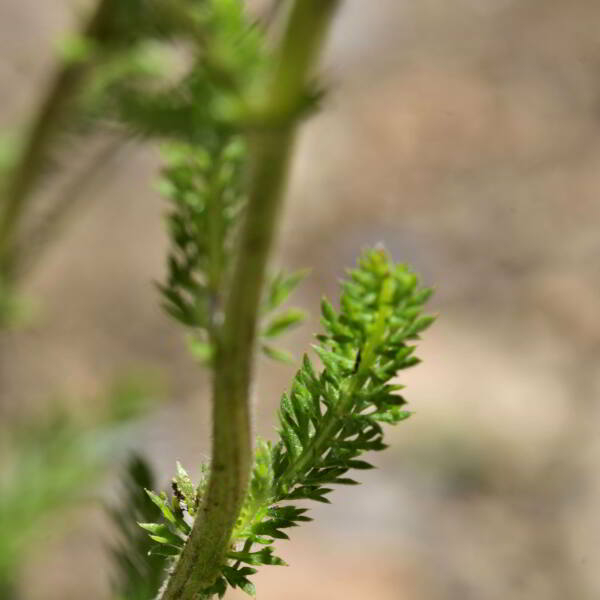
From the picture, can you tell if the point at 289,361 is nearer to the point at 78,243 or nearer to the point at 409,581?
the point at 409,581

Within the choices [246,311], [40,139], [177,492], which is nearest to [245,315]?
[246,311]

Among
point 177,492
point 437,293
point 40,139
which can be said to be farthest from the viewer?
point 437,293

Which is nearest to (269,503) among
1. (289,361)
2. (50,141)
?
(289,361)

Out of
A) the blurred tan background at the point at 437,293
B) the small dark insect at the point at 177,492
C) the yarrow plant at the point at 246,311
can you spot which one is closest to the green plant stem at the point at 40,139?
the yarrow plant at the point at 246,311

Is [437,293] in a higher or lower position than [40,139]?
higher

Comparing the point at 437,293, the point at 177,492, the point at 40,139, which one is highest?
Result: the point at 437,293

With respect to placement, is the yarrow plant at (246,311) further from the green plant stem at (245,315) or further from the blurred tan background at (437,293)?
the blurred tan background at (437,293)

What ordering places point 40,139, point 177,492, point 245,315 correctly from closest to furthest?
point 245,315, point 177,492, point 40,139

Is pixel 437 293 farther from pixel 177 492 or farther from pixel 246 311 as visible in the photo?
pixel 246 311
